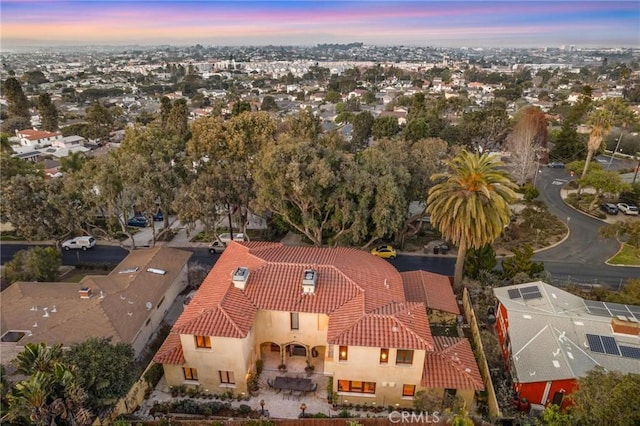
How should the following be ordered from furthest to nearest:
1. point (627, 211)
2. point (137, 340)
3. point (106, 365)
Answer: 1. point (627, 211)
2. point (137, 340)
3. point (106, 365)

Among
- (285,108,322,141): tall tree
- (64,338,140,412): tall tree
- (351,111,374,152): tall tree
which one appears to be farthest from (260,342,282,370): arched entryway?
(351,111,374,152): tall tree

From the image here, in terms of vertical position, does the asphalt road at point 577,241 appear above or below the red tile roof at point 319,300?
below

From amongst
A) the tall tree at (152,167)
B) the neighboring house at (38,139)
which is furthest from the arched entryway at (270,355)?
the neighboring house at (38,139)

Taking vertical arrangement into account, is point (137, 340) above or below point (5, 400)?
below

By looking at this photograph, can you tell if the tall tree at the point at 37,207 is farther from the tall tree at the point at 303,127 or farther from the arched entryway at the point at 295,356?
the arched entryway at the point at 295,356

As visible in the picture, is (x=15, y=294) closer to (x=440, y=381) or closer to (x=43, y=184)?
(x=43, y=184)

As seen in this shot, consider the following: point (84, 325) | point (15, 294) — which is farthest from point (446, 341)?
point (15, 294)
